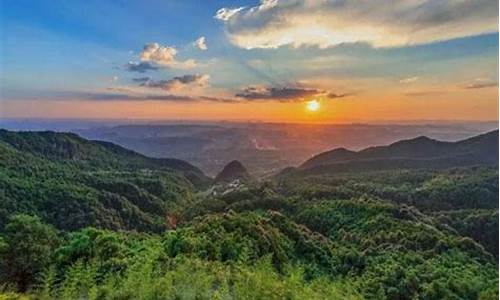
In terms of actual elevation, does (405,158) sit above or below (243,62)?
below

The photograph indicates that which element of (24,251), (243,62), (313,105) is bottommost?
(24,251)

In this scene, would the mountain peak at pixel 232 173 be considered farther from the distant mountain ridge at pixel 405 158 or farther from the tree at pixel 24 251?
the tree at pixel 24 251

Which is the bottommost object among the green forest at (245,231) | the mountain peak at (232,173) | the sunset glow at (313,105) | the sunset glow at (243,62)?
the green forest at (245,231)

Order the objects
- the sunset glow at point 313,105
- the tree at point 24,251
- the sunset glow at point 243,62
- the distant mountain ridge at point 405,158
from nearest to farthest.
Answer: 1. the sunset glow at point 243,62
2. the tree at point 24,251
3. the sunset glow at point 313,105
4. the distant mountain ridge at point 405,158

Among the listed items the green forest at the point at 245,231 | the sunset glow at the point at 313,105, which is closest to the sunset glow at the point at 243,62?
the sunset glow at the point at 313,105

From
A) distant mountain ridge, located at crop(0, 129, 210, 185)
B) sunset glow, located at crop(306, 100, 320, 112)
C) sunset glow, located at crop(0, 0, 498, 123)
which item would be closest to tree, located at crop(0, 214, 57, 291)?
sunset glow, located at crop(0, 0, 498, 123)

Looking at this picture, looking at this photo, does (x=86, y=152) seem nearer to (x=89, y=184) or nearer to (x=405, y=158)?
(x=89, y=184)

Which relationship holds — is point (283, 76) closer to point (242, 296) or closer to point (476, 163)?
point (242, 296)

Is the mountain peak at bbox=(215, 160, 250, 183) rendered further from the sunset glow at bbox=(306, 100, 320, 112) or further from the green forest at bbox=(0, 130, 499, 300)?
the sunset glow at bbox=(306, 100, 320, 112)

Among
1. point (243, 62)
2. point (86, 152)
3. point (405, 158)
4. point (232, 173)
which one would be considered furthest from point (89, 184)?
point (405, 158)
